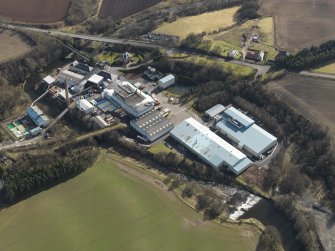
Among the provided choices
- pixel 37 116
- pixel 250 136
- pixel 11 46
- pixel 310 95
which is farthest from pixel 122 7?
pixel 250 136

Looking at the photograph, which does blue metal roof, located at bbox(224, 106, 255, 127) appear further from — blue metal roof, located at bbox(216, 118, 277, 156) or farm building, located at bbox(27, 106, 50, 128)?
farm building, located at bbox(27, 106, 50, 128)

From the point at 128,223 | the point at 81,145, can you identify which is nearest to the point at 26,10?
the point at 81,145

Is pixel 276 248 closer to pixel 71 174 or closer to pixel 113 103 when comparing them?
pixel 71 174

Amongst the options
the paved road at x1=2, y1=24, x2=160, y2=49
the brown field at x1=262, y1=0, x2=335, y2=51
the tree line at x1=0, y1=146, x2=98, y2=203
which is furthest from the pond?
the paved road at x1=2, y1=24, x2=160, y2=49

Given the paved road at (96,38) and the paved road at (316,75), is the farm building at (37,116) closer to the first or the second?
the paved road at (96,38)

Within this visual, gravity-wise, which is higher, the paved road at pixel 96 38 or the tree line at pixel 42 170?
the paved road at pixel 96 38

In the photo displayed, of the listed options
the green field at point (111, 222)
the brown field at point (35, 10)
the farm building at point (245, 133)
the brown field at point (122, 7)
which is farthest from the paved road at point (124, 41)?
the green field at point (111, 222)
